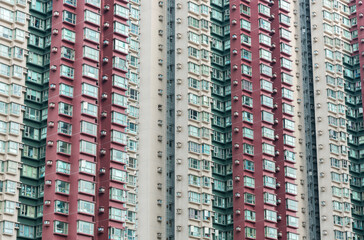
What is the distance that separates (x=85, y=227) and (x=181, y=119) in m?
24.7

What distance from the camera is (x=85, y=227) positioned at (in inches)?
3730

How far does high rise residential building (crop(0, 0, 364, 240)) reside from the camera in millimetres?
97312

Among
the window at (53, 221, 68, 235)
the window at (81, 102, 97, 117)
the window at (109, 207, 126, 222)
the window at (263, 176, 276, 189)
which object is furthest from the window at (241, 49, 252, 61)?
the window at (53, 221, 68, 235)

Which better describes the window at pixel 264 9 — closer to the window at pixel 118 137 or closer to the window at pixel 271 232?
the window at pixel 271 232

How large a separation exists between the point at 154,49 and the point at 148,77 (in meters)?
4.53

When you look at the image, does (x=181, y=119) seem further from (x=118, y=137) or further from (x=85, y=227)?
(x=85, y=227)

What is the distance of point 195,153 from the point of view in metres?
112

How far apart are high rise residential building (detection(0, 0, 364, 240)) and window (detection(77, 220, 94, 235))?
0.12 metres

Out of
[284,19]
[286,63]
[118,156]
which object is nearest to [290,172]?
[286,63]

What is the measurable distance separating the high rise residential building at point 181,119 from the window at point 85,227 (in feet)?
0.40

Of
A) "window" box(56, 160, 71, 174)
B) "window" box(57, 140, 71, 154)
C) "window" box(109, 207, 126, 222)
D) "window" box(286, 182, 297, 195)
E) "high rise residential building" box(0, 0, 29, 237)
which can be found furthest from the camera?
"window" box(286, 182, 297, 195)

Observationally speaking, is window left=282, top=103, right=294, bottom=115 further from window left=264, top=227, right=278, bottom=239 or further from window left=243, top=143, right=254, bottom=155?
window left=264, top=227, right=278, bottom=239

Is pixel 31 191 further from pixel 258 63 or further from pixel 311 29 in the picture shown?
pixel 311 29

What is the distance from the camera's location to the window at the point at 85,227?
94.2 m
